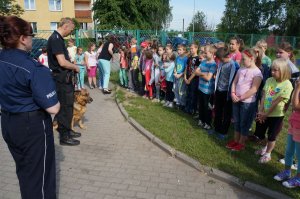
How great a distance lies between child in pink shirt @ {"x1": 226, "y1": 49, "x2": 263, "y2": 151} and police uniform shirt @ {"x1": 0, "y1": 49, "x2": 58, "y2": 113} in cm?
339

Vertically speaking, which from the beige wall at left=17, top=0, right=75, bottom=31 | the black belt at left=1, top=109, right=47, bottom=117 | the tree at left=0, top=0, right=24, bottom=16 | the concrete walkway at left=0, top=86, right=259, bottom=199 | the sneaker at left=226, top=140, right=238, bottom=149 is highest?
the beige wall at left=17, top=0, right=75, bottom=31

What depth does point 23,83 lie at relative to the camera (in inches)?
102

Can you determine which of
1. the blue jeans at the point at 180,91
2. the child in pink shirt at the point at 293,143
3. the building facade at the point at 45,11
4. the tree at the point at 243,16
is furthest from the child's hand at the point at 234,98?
the tree at the point at 243,16

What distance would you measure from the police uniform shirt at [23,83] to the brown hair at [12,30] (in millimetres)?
77

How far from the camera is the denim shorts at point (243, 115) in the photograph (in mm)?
5098

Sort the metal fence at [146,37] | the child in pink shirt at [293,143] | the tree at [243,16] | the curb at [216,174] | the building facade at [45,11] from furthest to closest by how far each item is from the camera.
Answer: the tree at [243,16]
the building facade at [45,11]
the metal fence at [146,37]
the curb at [216,174]
the child in pink shirt at [293,143]

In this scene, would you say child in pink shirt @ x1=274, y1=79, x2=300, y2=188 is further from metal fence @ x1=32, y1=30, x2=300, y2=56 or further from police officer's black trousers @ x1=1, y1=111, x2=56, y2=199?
metal fence @ x1=32, y1=30, x2=300, y2=56

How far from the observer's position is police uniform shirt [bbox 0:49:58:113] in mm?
2582

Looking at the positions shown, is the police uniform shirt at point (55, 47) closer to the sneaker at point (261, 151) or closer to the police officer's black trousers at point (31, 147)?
the police officer's black trousers at point (31, 147)

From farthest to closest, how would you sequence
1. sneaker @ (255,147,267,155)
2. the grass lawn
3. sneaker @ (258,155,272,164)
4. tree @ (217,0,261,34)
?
tree @ (217,0,261,34), sneaker @ (255,147,267,155), sneaker @ (258,155,272,164), the grass lawn

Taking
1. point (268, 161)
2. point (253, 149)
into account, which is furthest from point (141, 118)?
point (268, 161)

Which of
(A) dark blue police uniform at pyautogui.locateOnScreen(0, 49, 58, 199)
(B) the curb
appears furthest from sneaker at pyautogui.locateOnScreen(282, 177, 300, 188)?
(A) dark blue police uniform at pyautogui.locateOnScreen(0, 49, 58, 199)

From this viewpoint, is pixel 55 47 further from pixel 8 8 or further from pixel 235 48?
pixel 8 8

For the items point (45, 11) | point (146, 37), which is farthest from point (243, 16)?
point (45, 11)
